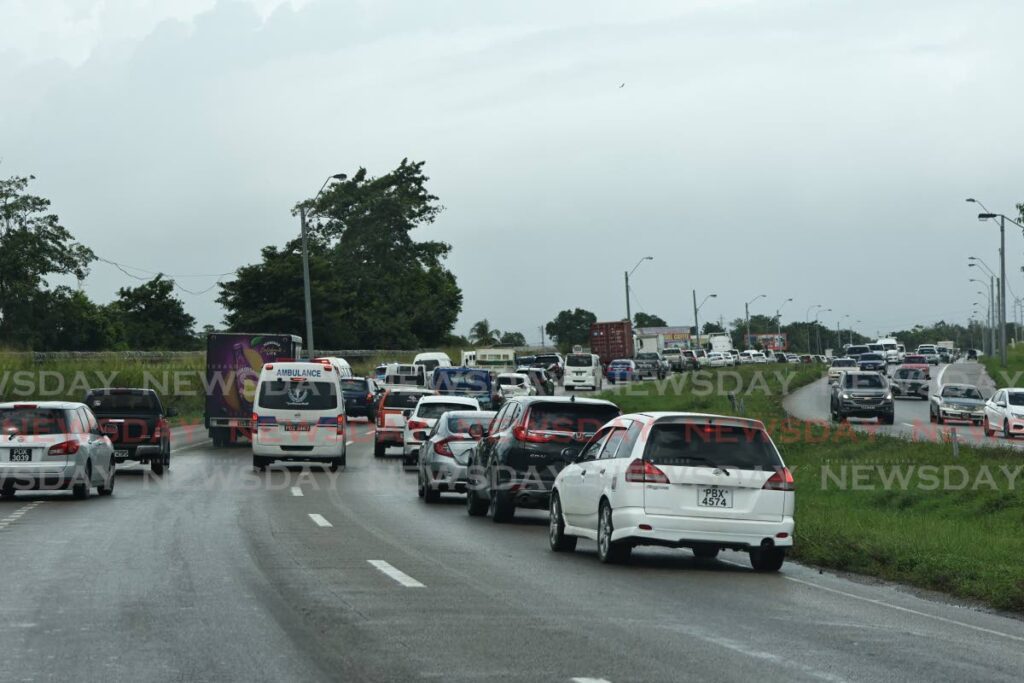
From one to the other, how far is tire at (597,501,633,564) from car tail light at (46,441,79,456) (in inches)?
426

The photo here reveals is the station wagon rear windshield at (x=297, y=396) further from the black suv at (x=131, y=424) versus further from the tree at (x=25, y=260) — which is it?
the tree at (x=25, y=260)

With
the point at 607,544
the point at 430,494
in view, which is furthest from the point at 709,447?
the point at 430,494

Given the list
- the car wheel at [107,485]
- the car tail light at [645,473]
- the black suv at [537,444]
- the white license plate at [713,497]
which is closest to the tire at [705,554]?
the white license plate at [713,497]

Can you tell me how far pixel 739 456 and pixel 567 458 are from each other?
8.73 feet

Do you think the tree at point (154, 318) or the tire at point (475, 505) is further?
the tree at point (154, 318)

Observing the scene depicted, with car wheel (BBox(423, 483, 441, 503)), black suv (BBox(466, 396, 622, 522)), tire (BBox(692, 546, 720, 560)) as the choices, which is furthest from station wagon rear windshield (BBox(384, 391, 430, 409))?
tire (BBox(692, 546, 720, 560))

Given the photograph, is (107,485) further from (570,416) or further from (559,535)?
(559,535)

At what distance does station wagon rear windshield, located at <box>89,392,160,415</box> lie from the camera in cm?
3169

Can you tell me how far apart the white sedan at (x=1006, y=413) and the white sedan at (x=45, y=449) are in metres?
25.2

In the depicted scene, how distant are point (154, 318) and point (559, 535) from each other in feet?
302

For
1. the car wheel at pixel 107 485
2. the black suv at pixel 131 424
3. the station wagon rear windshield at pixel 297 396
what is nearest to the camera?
the car wheel at pixel 107 485

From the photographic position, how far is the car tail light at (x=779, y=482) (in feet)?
50.0

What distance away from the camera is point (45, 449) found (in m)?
23.5

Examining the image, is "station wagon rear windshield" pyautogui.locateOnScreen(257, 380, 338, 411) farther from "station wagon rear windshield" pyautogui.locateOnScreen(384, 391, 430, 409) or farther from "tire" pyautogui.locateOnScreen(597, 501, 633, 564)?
"tire" pyautogui.locateOnScreen(597, 501, 633, 564)
